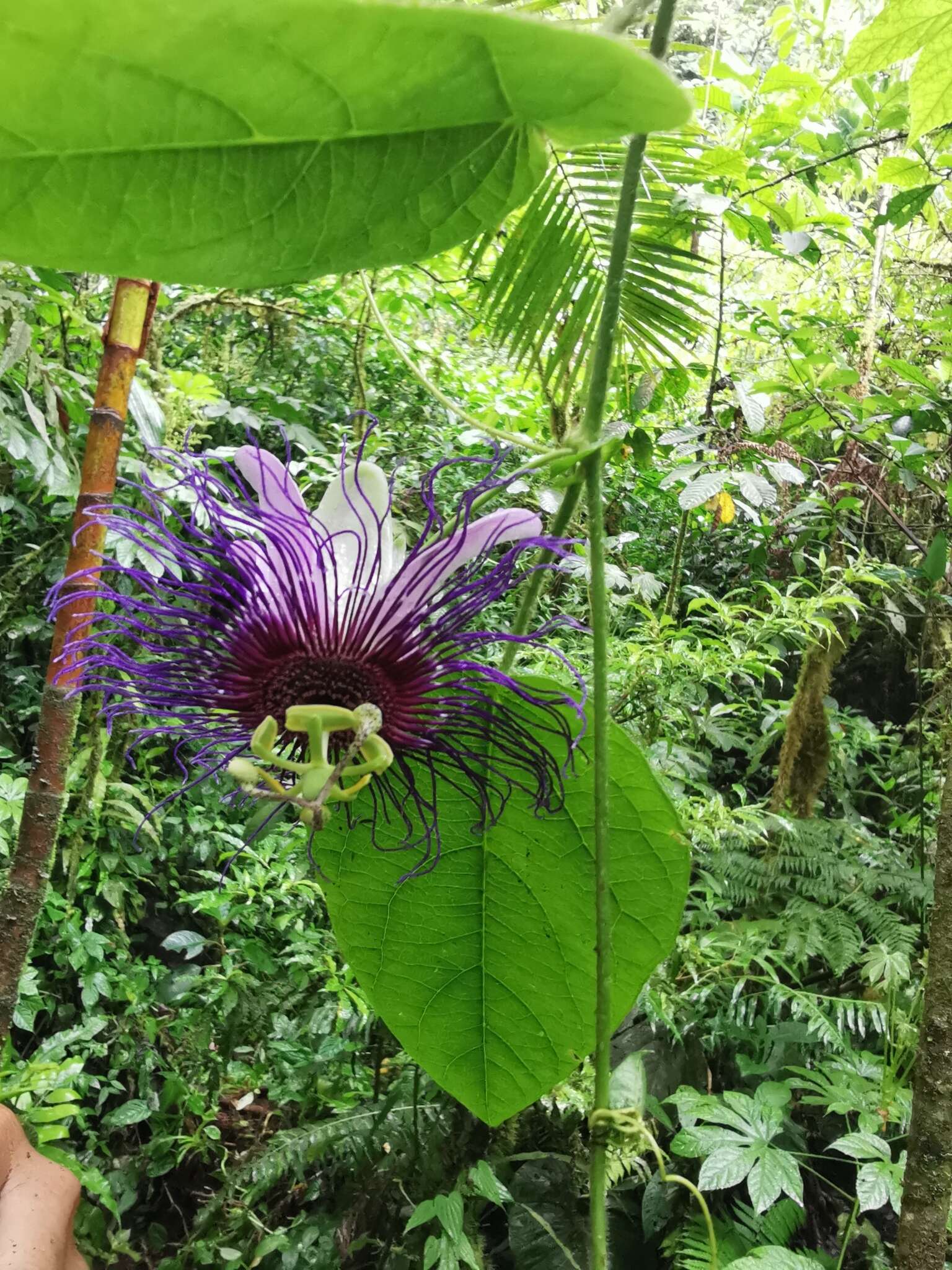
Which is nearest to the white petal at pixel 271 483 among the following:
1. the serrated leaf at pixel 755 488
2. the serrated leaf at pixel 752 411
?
the serrated leaf at pixel 755 488

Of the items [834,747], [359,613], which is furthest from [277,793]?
[834,747]

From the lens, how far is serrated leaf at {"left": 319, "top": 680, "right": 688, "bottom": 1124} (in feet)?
1.15

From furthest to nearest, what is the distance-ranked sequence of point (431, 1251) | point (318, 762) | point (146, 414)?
point (431, 1251)
point (146, 414)
point (318, 762)

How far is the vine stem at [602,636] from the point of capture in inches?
11.0

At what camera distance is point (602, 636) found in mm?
309

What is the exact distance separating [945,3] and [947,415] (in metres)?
0.84

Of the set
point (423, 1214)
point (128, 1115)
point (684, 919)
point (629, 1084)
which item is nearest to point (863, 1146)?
point (629, 1084)

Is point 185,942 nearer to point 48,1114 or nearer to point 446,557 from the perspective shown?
point 48,1114

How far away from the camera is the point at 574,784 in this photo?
0.34 metres

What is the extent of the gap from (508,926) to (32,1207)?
65cm

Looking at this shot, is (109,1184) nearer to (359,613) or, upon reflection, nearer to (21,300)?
(21,300)

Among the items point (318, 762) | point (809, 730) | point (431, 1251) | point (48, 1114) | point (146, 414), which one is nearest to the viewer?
point (318, 762)

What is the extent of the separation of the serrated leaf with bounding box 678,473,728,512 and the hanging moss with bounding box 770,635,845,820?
45 centimetres

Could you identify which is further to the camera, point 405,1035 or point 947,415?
point 947,415
